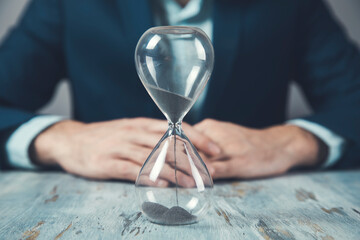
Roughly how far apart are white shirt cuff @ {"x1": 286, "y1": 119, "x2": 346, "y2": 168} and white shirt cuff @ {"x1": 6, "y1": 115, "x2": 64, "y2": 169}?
0.76 meters

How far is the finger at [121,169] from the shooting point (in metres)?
0.93

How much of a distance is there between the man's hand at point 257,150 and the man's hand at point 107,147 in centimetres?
6

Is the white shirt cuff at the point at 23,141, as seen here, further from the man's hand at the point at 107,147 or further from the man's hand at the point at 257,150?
the man's hand at the point at 257,150

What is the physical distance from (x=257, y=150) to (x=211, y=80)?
414 mm

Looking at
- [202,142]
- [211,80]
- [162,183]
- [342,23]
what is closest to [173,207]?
[162,183]

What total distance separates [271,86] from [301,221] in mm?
917

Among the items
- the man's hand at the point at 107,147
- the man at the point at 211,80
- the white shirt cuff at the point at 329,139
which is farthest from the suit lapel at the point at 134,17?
the white shirt cuff at the point at 329,139

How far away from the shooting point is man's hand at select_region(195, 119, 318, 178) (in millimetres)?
975

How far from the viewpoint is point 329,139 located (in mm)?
1136

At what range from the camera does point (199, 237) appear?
1.93 feet

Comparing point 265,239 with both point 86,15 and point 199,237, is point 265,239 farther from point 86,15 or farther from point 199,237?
Answer: point 86,15

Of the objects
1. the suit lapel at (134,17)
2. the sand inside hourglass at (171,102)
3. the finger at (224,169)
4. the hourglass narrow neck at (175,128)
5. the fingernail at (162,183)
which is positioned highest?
the suit lapel at (134,17)

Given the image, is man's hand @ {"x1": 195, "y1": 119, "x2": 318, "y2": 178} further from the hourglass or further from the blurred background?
the blurred background

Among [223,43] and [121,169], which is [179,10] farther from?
[121,169]
